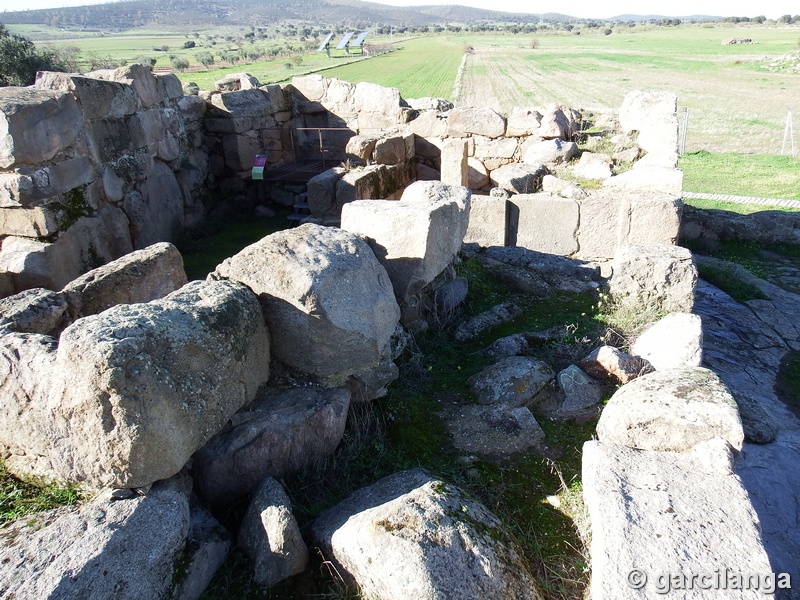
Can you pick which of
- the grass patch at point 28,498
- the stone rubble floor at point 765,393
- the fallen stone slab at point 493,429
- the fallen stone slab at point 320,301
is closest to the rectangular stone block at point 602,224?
the stone rubble floor at point 765,393

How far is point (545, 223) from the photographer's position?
6406 millimetres

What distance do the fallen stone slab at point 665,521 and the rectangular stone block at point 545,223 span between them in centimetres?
383

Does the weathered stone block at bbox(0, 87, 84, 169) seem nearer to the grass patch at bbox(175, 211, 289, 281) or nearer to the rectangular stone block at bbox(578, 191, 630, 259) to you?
the grass patch at bbox(175, 211, 289, 281)

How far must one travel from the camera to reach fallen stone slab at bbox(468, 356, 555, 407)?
3625mm

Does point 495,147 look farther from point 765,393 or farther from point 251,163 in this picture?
point 765,393

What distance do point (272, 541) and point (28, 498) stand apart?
1.07 metres

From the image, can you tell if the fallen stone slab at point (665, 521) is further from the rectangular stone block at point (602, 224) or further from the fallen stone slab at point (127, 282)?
the rectangular stone block at point (602, 224)

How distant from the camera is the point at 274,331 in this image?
321 cm

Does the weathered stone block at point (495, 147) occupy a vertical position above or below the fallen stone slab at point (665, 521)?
above

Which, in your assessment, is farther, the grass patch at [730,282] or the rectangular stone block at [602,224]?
the grass patch at [730,282]

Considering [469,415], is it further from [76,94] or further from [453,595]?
[76,94]

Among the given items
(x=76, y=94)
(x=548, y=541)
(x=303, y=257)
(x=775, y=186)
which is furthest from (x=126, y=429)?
(x=775, y=186)

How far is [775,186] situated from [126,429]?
13864mm

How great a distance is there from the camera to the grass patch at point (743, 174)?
12.3m
